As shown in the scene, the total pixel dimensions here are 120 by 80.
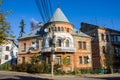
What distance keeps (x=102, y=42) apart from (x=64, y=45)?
475 inches

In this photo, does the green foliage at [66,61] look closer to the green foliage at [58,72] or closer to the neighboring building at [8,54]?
the green foliage at [58,72]

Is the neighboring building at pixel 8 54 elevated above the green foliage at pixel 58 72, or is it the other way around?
the neighboring building at pixel 8 54

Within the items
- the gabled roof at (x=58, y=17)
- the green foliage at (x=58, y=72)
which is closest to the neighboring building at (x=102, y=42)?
the gabled roof at (x=58, y=17)

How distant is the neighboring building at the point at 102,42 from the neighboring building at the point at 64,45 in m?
3.55

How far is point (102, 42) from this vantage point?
1833 inches

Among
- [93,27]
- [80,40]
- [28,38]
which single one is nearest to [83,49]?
[80,40]

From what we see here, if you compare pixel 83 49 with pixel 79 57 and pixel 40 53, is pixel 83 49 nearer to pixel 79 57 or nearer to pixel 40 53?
pixel 79 57

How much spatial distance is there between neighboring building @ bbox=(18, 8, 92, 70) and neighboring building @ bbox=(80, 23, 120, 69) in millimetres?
3545

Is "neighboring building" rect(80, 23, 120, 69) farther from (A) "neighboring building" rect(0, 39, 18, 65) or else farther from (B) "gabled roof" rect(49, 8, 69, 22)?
(A) "neighboring building" rect(0, 39, 18, 65)

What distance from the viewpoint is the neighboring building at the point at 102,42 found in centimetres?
4544

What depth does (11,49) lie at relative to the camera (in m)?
64.4

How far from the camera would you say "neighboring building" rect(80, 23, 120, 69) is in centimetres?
4544

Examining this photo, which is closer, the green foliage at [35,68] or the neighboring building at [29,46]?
the green foliage at [35,68]

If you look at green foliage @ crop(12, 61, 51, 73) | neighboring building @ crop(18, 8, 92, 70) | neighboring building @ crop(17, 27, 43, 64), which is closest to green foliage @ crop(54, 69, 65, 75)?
green foliage @ crop(12, 61, 51, 73)
